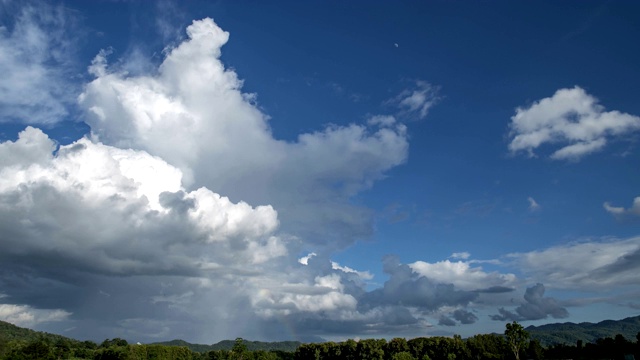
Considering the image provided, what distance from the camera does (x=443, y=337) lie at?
172 meters

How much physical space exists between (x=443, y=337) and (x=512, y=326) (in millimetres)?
34662

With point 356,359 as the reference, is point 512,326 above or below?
above

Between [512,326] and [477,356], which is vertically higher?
[512,326]

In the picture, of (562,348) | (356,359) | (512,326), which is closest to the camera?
(512,326)

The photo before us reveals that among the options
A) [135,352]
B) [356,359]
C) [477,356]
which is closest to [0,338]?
[135,352]

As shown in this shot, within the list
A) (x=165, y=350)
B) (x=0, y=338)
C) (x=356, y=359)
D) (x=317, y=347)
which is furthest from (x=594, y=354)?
(x=0, y=338)

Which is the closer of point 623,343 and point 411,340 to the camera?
point 623,343

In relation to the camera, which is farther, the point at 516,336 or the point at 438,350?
the point at 438,350

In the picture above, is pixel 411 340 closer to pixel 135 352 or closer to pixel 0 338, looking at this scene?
pixel 135 352

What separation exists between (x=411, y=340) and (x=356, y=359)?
73.8 ft

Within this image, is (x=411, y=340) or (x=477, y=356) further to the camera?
(x=411, y=340)

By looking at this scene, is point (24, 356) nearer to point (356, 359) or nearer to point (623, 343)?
point (356, 359)

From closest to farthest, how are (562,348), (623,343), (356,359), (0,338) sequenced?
(623,343)
(356,359)
(562,348)
(0,338)

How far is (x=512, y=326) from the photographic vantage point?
143500 mm
